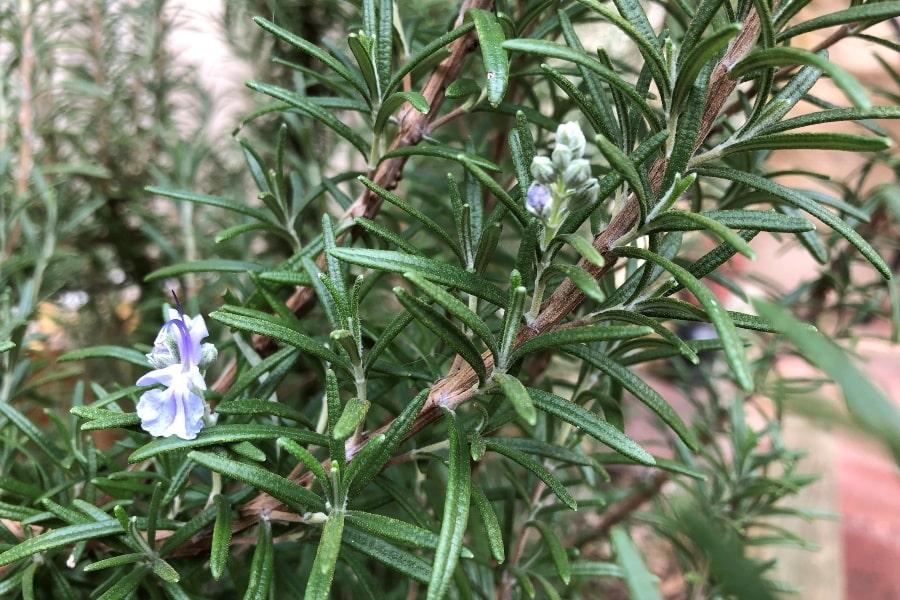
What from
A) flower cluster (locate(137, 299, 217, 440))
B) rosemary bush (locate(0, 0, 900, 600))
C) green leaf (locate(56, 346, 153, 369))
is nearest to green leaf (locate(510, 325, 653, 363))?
rosemary bush (locate(0, 0, 900, 600))

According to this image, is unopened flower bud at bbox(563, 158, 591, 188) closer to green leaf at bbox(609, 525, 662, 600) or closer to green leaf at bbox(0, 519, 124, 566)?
green leaf at bbox(609, 525, 662, 600)

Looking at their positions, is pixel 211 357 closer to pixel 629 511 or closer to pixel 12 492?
pixel 12 492

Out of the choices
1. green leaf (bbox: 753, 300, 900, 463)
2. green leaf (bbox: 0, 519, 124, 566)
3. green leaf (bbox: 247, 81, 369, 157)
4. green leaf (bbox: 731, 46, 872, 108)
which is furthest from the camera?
green leaf (bbox: 247, 81, 369, 157)

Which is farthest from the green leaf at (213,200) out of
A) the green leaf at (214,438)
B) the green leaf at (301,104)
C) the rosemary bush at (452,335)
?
the green leaf at (214,438)

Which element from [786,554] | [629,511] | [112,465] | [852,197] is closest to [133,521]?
[112,465]

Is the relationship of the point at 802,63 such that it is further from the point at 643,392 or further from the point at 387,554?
the point at 387,554
